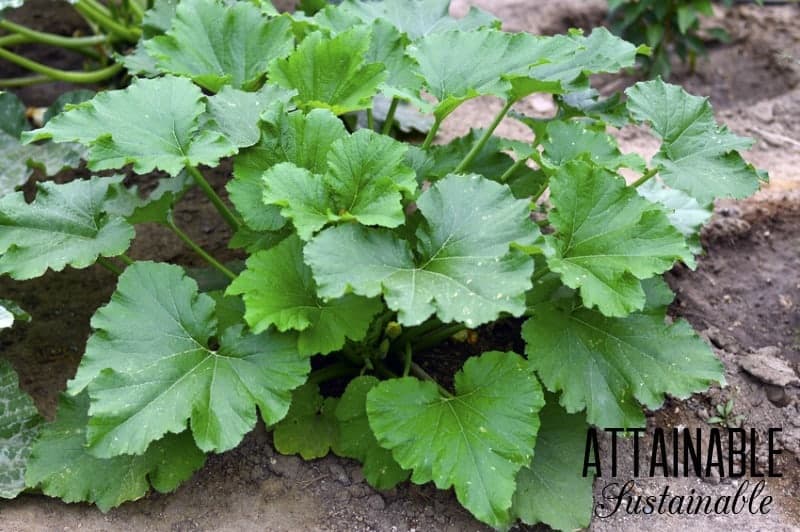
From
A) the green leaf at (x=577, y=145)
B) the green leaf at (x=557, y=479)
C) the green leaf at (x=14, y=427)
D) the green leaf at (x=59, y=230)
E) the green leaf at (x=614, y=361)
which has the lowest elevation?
the green leaf at (x=14, y=427)

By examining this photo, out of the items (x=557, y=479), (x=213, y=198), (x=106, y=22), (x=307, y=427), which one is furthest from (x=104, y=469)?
(x=106, y=22)

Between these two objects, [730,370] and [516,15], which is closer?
[730,370]

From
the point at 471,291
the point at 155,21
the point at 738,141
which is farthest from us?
the point at 155,21

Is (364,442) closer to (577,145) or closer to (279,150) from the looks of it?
(279,150)

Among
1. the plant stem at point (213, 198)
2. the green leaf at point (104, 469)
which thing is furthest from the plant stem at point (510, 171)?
the green leaf at point (104, 469)

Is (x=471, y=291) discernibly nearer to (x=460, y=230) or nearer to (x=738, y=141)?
(x=460, y=230)

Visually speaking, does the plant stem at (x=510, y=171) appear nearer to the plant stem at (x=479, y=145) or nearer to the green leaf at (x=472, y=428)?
the plant stem at (x=479, y=145)

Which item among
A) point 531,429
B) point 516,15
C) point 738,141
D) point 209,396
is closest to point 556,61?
point 738,141
